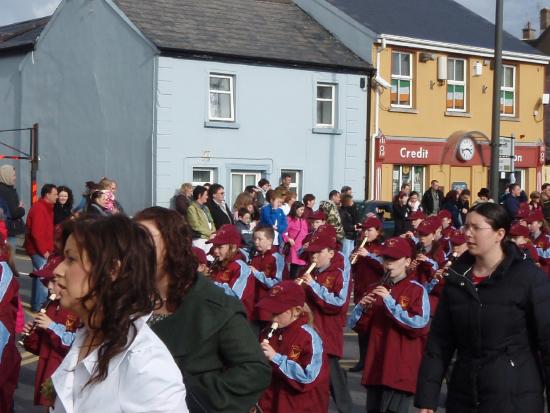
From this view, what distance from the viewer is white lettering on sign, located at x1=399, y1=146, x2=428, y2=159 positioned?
96.6ft

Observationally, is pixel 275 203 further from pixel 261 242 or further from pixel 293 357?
pixel 293 357

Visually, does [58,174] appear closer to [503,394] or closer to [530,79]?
[530,79]

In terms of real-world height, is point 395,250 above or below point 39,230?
above

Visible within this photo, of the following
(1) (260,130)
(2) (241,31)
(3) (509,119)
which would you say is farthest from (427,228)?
(3) (509,119)

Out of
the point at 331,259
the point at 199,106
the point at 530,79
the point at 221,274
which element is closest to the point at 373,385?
the point at 331,259

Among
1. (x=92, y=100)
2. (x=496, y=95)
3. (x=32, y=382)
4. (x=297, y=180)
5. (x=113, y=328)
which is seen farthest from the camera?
(x=297, y=180)

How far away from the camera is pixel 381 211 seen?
2247 centimetres

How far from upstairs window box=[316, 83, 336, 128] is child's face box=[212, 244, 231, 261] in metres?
18.4

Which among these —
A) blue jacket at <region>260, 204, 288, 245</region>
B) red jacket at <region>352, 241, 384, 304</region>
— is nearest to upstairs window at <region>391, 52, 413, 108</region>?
blue jacket at <region>260, 204, 288, 245</region>

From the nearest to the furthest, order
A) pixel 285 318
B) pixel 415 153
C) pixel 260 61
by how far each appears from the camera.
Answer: pixel 285 318 → pixel 260 61 → pixel 415 153

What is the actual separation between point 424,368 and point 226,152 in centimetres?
2035

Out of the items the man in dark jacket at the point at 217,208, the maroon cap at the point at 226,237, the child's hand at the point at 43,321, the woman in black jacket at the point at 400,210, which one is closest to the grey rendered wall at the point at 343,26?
the woman in black jacket at the point at 400,210

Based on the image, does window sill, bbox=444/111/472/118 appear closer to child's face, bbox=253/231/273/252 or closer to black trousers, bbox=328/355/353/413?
child's face, bbox=253/231/273/252

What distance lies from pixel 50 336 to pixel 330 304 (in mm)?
2507
